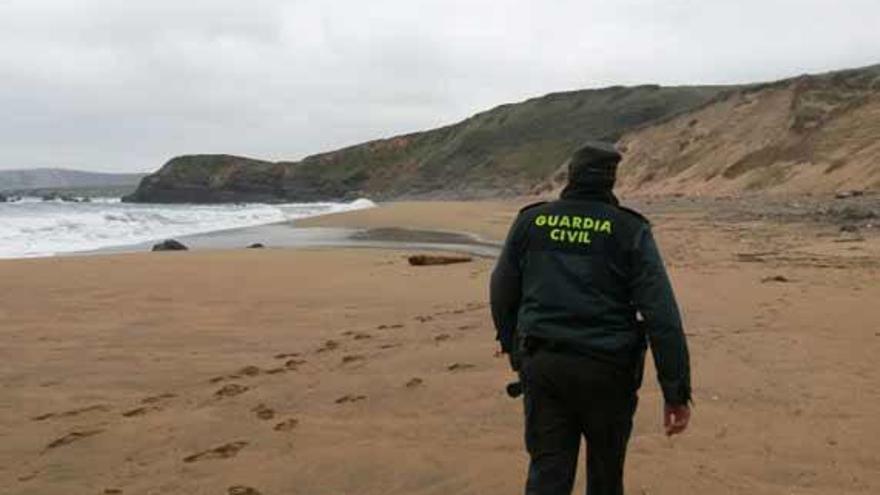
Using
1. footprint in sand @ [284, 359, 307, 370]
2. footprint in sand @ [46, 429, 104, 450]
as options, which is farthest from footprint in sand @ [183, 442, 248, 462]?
footprint in sand @ [284, 359, 307, 370]

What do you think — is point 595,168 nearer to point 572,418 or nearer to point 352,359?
point 572,418

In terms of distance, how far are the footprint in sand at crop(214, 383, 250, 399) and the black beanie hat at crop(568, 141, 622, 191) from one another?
12.4ft

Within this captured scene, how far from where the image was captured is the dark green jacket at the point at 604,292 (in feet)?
11.2

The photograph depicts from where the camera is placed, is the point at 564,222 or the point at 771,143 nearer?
the point at 564,222

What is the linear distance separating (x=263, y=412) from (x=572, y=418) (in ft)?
9.92

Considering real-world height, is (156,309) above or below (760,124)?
below

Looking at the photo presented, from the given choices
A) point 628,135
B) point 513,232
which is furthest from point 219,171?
point 513,232

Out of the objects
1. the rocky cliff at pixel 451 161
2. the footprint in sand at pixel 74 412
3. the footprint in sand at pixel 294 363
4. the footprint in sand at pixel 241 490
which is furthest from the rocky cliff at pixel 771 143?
the footprint in sand at pixel 241 490

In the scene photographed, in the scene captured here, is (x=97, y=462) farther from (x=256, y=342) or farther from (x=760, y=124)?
(x=760, y=124)

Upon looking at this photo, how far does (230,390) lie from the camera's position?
665cm

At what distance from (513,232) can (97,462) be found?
299 centimetres

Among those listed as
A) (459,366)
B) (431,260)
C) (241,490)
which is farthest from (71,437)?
(431,260)

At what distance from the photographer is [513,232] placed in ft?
12.1

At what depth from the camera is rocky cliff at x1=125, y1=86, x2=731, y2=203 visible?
95250 mm
